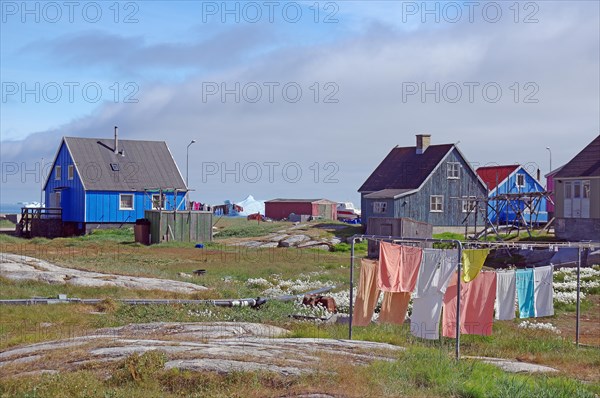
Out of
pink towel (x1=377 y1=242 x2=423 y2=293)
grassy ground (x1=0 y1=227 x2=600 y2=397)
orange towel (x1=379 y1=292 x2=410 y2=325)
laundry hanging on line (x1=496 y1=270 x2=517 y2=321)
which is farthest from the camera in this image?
laundry hanging on line (x1=496 y1=270 x2=517 y2=321)

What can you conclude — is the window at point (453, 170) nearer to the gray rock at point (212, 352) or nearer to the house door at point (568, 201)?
the house door at point (568, 201)

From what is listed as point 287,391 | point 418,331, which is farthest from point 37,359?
point 418,331

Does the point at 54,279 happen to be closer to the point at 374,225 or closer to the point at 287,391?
the point at 287,391

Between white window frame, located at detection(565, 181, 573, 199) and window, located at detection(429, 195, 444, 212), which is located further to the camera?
window, located at detection(429, 195, 444, 212)

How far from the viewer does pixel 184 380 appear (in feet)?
33.7

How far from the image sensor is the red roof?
69625mm

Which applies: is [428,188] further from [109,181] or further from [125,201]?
[109,181]

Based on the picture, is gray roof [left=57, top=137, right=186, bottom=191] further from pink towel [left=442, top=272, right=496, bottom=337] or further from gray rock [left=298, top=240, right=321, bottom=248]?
pink towel [left=442, top=272, right=496, bottom=337]

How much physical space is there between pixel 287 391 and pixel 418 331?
6.44 m

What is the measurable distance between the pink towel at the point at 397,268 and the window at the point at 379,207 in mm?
44208

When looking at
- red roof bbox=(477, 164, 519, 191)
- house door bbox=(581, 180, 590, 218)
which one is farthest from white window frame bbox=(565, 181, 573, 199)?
red roof bbox=(477, 164, 519, 191)

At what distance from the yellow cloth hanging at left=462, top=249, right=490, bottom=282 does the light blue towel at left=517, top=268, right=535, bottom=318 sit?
3.36 meters

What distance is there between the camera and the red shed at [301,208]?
9169cm

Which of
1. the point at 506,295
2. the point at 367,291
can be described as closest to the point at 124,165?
the point at 367,291
